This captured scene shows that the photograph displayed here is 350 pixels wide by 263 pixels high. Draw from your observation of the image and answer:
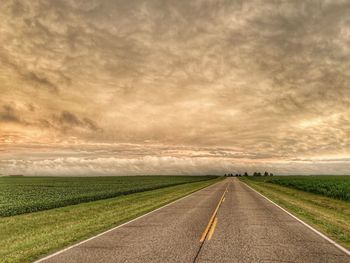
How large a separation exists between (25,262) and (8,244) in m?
3.17

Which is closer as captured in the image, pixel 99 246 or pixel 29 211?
pixel 99 246

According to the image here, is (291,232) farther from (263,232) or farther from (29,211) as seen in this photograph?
(29,211)

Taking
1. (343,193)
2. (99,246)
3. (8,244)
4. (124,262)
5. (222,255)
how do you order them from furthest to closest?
(343,193) < (8,244) < (99,246) < (222,255) < (124,262)

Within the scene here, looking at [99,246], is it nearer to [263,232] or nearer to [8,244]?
[8,244]

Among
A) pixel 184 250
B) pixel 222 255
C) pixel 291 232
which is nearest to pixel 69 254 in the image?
pixel 184 250

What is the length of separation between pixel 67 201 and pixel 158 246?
67.2ft

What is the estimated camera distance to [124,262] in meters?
7.28

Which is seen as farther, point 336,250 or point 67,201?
point 67,201

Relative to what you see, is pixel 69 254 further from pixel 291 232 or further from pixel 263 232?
pixel 291 232

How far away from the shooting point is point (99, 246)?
29.7ft

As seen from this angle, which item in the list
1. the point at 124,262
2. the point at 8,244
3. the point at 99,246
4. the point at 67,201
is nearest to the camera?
the point at 124,262

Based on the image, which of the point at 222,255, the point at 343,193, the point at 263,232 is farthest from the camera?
the point at 343,193

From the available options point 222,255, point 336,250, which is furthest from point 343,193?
point 222,255

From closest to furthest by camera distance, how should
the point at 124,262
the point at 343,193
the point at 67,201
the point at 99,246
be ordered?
the point at 124,262
the point at 99,246
the point at 67,201
the point at 343,193
